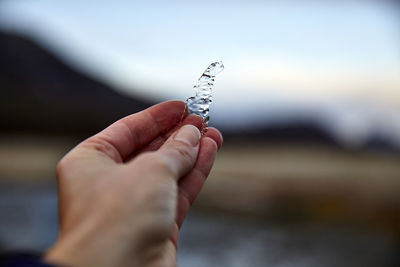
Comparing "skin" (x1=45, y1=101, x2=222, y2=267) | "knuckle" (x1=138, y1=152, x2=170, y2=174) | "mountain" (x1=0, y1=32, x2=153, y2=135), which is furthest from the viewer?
"mountain" (x1=0, y1=32, x2=153, y2=135)

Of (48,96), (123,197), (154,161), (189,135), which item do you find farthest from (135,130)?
(48,96)

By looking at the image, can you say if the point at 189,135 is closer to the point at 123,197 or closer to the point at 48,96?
the point at 123,197

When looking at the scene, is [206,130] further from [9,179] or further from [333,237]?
[9,179]

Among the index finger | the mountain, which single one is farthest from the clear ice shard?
the mountain

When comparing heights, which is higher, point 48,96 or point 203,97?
point 203,97

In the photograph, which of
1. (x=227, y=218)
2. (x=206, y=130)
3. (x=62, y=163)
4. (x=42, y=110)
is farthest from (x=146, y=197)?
(x=42, y=110)

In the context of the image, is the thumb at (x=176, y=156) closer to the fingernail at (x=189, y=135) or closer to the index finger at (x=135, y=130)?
the fingernail at (x=189, y=135)

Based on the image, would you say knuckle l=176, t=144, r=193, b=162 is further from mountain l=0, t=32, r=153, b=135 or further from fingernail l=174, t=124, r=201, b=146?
mountain l=0, t=32, r=153, b=135
